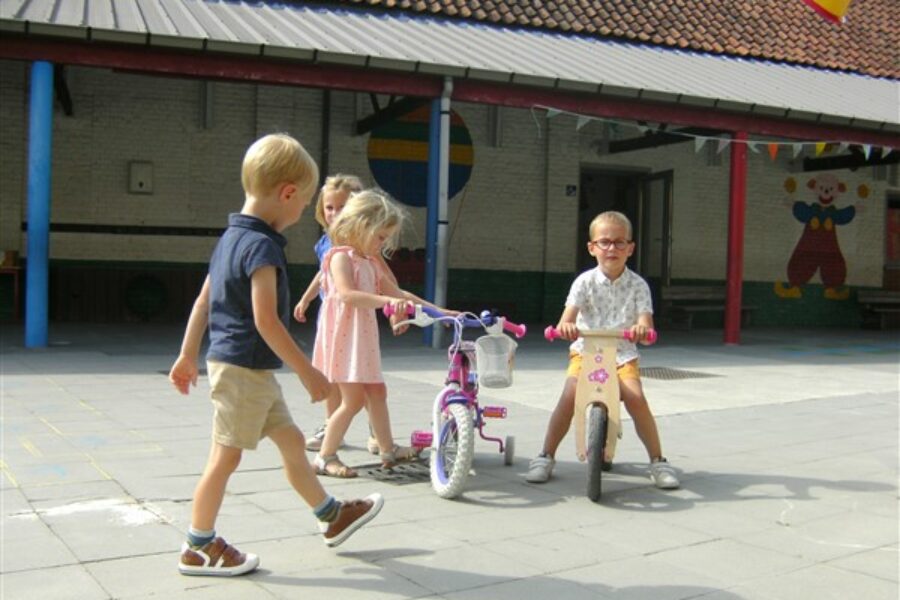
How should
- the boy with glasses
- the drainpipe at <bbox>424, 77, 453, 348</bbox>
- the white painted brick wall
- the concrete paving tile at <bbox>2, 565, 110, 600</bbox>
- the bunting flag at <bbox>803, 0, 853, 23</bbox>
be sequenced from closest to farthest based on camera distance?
the concrete paving tile at <bbox>2, 565, 110, 600</bbox>
the boy with glasses
the bunting flag at <bbox>803, 0, 853, 23</bbox>
the drainpipe at <bbox>424, 77, 453, 348</bbox>
the white painted brick wall

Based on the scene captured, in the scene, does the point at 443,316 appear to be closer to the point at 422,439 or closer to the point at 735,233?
the point at 422,439

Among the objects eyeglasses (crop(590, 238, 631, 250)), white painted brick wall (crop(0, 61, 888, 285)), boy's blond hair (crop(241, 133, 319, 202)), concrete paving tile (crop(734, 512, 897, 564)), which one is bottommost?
concrete paving tile (crop(734, 512, 897, 564))

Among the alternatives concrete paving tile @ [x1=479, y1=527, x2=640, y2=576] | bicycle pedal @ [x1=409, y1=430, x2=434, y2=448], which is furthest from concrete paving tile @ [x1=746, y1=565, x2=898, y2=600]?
bicycle pedal @ [x1=409, y1=430, x2=434, y2=448]

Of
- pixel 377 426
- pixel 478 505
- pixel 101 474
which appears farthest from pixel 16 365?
pixel 478 505

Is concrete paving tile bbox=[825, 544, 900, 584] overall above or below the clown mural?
below

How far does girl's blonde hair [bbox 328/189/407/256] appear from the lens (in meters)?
4.46

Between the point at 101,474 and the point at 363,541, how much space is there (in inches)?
65.0

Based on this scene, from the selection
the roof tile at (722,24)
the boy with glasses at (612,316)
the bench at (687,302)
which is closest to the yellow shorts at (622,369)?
the boy with glasses at (612,316)

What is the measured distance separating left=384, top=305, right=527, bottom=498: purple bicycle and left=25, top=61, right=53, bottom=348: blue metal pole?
6.81m

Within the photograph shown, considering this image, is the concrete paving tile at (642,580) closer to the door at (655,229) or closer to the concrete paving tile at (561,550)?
the concrete paving tile at (561,550)

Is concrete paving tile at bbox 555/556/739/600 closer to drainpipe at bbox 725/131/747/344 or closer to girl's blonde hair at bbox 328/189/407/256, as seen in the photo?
girl's blonde hair at bbox 328/189/407/256

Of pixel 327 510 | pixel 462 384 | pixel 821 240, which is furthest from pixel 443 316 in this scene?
pixel 821 240

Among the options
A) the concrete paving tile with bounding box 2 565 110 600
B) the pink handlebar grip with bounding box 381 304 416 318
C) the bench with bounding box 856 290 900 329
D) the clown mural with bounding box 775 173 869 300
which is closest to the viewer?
the concrete paving tile with bounding box 2 565 110 600

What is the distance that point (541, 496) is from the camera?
4617 millimetres
